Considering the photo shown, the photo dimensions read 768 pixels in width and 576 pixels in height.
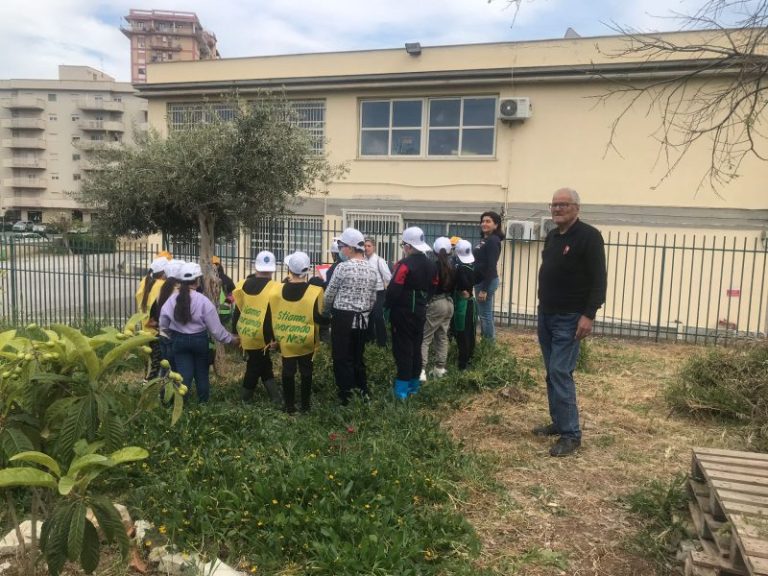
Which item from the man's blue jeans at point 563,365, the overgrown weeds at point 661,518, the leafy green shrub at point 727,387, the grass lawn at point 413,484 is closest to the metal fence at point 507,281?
the leafy green shrub at point 727,387

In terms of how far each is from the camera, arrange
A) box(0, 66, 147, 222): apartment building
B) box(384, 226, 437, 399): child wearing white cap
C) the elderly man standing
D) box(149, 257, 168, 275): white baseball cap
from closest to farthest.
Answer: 1. the elderly man standing
2. box(384, 226, 437, 399): child wearing white cap
3. box(149, 257, 168, 275): white baseball cap
4. box(0, 66, 147, 222): apartment building

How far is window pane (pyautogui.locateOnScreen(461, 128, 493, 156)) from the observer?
50.6ft

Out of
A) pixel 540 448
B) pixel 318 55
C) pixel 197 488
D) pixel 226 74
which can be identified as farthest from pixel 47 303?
pixel 540 448

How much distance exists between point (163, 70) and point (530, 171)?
11.3 meters

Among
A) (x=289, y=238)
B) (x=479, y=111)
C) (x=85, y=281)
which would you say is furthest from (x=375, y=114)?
(x=85, y=281)

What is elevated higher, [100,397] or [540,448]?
[100,397]

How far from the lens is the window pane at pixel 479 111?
15305 mm

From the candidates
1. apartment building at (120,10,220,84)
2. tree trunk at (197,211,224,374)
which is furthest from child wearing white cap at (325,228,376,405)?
apartment building at (120,10,220,84)

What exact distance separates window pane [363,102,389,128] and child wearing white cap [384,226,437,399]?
1063cm

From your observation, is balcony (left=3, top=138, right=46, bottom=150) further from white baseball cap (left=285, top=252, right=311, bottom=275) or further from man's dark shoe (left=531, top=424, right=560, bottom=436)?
man's dark shoe (left=531, top=424, right=560, bottom=436)

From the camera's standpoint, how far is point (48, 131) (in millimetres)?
73625

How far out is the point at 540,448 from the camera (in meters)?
4.87

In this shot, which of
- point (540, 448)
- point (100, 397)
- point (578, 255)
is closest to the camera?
point (100, 397)

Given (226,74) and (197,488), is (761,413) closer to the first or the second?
(197,488)
